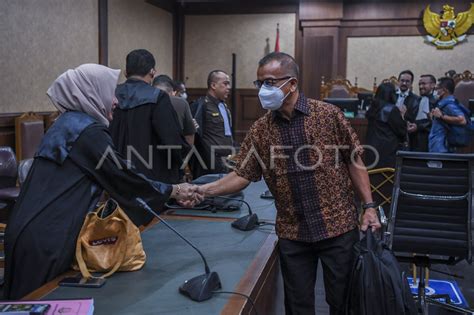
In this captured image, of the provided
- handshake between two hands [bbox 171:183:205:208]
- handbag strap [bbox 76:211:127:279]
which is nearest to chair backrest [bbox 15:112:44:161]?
handshake between two hands [bbox 171:183:205:208]

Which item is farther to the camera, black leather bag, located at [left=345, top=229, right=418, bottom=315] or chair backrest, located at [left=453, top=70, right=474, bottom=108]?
chair backrest, located at [left=453, top=70, right=474, bottom=108]

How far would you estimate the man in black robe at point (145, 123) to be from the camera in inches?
112

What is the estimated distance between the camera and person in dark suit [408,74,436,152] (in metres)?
5.36

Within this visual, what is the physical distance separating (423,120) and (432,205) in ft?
9.97

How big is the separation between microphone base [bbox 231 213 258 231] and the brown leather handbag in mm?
630

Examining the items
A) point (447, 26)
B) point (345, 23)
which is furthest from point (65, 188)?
point (447, 26)

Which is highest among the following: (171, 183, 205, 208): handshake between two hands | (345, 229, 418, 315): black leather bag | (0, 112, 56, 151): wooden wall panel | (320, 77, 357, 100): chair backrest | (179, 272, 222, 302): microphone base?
(320, 77, 357, 100): chair backrest

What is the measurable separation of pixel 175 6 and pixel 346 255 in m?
8.08

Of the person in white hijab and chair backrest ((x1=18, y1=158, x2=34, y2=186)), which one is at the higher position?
the person in white hijab

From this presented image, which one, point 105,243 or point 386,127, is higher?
point 386,127

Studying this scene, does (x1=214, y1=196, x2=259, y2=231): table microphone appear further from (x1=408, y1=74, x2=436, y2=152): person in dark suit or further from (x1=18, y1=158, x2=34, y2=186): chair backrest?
(x1=408, y1=74, x2=436, y2=152): person in dark suit

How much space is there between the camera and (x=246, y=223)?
207 cm

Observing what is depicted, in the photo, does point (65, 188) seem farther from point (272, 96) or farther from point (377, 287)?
point (377, 287)

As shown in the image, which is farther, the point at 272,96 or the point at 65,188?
the point at 272,96
